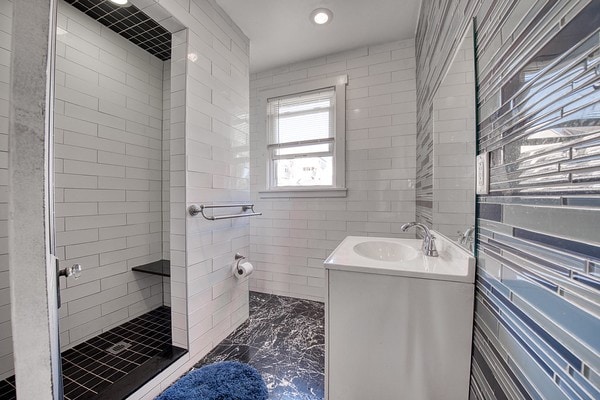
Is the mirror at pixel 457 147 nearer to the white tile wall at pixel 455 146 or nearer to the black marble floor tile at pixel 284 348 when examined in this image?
the white tile wall at pixel 455 146

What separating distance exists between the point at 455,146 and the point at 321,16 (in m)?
1.53

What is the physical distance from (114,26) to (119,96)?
1.73ft

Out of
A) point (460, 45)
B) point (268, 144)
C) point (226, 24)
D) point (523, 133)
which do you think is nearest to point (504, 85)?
point (523, 133)

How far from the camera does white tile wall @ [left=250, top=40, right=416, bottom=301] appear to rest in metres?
2.15

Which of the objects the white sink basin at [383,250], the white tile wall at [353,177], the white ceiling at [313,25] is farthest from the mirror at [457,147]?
the white ceiling at [313,25]

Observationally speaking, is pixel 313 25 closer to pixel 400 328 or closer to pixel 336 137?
pixel 336 137

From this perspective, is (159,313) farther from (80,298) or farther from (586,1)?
(586,1)

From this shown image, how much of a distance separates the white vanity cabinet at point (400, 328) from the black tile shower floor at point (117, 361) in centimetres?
109

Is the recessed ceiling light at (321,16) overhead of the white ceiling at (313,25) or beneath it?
beneath

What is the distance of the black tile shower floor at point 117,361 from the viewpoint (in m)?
1.28

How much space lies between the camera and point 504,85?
627 millimetres

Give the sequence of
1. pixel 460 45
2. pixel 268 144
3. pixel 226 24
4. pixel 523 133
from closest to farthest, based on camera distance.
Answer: pixel 523 133
pixel 460 45
pixel 226 24
pixel 268 144

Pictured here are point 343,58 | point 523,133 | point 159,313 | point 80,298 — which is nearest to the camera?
point 523,133

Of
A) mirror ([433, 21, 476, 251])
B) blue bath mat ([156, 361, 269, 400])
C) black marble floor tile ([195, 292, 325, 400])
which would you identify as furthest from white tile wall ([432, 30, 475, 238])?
blue bath mat ([156, 361, 269, 400])
